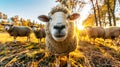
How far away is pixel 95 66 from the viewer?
262 inches

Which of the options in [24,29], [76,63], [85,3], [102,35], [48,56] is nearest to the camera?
[76,63]

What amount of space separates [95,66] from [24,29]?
30.5 ft

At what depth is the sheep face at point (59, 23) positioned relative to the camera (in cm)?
477

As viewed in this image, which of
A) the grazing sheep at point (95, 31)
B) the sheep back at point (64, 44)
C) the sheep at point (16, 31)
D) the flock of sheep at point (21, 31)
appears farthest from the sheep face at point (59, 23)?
the sheep at point (16, 31)

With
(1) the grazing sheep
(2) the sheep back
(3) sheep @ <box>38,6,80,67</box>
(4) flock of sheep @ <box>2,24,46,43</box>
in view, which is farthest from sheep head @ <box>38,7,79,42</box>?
(4) flock of sheep @ <box>2,24,46,43</box>

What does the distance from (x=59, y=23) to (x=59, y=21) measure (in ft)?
0.48

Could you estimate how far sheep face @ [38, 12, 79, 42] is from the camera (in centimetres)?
477

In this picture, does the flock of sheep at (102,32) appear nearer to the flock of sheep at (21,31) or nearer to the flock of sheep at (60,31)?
the flock of sheep at (21,31)

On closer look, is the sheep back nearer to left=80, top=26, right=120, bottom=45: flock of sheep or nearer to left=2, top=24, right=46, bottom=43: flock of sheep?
left=80, top=26, right=120, bottom=45: flock of sheep

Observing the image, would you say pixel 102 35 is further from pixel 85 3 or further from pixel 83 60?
pixel 85 3

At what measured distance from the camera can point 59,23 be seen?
4.82 meters

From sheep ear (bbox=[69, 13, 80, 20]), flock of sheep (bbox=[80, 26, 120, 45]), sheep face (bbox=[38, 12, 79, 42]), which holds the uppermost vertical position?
sheep ear (bbox=[69, 13, 80, 20])

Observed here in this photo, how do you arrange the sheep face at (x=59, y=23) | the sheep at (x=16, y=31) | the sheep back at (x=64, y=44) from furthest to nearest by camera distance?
the sheep at (x=16, y=31)
the sheep back at (x=64, y=44)
the sheep face at (x=59, y=23)

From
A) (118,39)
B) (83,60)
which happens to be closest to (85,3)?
(118,39)
